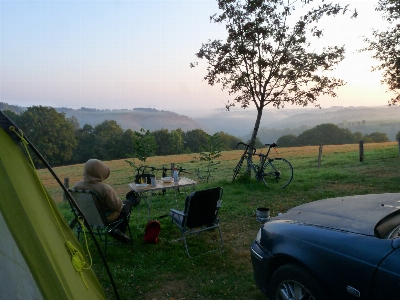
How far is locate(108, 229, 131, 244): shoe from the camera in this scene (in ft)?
16.5

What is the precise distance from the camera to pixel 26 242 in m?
2.18

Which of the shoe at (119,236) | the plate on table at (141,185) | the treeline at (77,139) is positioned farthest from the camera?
the treeline at (77,139)

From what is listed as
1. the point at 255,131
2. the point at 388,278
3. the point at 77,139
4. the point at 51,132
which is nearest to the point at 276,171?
the point at 255,131

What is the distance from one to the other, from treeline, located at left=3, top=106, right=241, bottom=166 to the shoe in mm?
28371

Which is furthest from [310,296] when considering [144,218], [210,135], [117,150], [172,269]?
[117,150]

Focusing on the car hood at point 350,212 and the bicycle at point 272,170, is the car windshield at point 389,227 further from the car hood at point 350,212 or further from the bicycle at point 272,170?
the bicycle at point 272,170

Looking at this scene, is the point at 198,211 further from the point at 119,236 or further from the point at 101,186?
the point at 101,186

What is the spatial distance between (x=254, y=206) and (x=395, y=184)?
4.56 m

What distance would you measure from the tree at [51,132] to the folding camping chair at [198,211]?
38445 mm

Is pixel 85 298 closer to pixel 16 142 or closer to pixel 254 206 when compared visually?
pixel 16 142

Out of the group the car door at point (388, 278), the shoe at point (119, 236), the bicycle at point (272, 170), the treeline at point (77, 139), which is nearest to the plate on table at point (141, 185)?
the shoe at point (119, 236)

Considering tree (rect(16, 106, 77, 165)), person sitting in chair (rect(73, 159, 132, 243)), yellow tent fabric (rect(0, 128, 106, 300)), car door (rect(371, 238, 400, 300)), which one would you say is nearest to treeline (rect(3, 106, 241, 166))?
tree (rect(16, 106, 77, 165))

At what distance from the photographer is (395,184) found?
9.10m

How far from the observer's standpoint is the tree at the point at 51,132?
40191 millimetres
